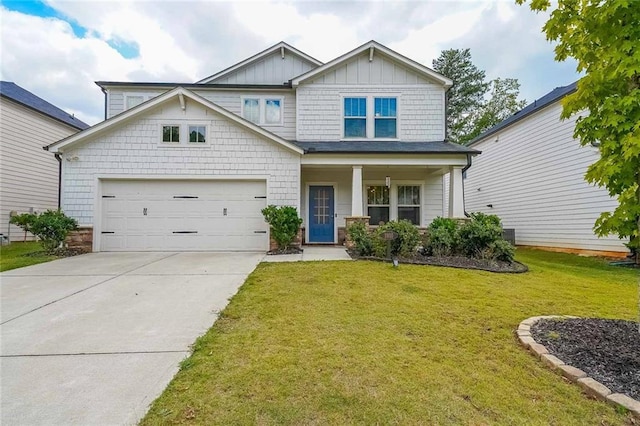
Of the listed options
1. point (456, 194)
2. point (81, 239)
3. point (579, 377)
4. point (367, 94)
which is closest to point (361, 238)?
point (456, 194)

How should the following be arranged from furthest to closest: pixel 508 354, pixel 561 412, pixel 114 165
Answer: pixel 114 165 < pixel 508 354 < pixel 561 412

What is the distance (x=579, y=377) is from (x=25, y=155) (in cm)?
1775

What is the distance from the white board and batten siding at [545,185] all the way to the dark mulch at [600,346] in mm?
8094

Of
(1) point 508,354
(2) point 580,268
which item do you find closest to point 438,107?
(2) point 580,268

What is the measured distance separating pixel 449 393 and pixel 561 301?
3.82 metres

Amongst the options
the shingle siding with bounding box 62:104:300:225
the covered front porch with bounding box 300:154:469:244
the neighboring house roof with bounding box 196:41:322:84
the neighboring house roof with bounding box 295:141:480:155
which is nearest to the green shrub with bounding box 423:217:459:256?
the neighboring house roof with bounding box 295:141:480:155

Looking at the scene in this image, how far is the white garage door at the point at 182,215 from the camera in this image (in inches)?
388

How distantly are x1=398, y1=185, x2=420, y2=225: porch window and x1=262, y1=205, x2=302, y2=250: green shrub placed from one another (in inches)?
182

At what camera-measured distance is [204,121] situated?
9.96 meters

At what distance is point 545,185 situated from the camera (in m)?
12.3

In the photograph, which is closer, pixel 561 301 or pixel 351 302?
pixel 351 302

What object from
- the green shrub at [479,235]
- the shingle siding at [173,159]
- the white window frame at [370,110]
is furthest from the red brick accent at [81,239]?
the green shrub at [479,235]

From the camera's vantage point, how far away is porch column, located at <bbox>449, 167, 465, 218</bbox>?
10.1 meters

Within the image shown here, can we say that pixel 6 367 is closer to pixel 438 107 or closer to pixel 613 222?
pixel 613 222
